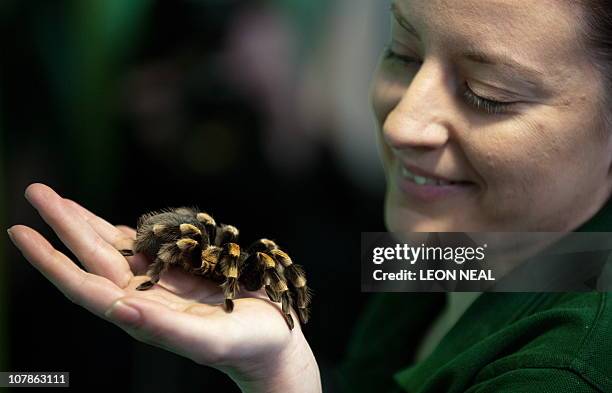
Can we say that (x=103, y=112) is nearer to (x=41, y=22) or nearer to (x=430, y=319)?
(x=41, y=22)

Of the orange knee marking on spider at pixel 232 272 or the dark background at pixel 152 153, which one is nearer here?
the orange knee marking on spider at pixel 232 272

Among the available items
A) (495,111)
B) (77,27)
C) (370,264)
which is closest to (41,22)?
(77,27)

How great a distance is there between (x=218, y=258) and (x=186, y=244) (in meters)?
0.06

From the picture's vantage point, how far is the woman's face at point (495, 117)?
3.64 feet

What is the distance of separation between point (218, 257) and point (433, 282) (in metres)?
0.55

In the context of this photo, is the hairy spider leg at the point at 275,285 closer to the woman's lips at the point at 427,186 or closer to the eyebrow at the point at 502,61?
the woman's lips at the point at 427,186

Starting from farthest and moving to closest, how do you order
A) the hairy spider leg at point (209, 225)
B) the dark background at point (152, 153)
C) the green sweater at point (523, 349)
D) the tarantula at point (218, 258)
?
1. the dark background at point (152, 153)
2. the hairy spider leg at point (209, 225)
3. the tarantula at point (218, 258)
4. the green sweater at point (523, 349)

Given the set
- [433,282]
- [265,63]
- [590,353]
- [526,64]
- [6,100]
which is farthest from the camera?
[265,63]

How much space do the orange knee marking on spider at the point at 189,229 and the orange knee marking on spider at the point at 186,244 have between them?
0.02m

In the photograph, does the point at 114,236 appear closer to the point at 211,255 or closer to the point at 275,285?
the point at 211,255

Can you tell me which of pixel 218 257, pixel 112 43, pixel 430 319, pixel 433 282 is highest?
pixel 112 43

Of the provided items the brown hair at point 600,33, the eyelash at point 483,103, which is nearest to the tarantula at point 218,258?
the eyelash at point 483,103

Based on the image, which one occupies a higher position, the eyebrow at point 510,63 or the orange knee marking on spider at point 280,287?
the eyebrow at point 510,63

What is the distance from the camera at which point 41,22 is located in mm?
2592
